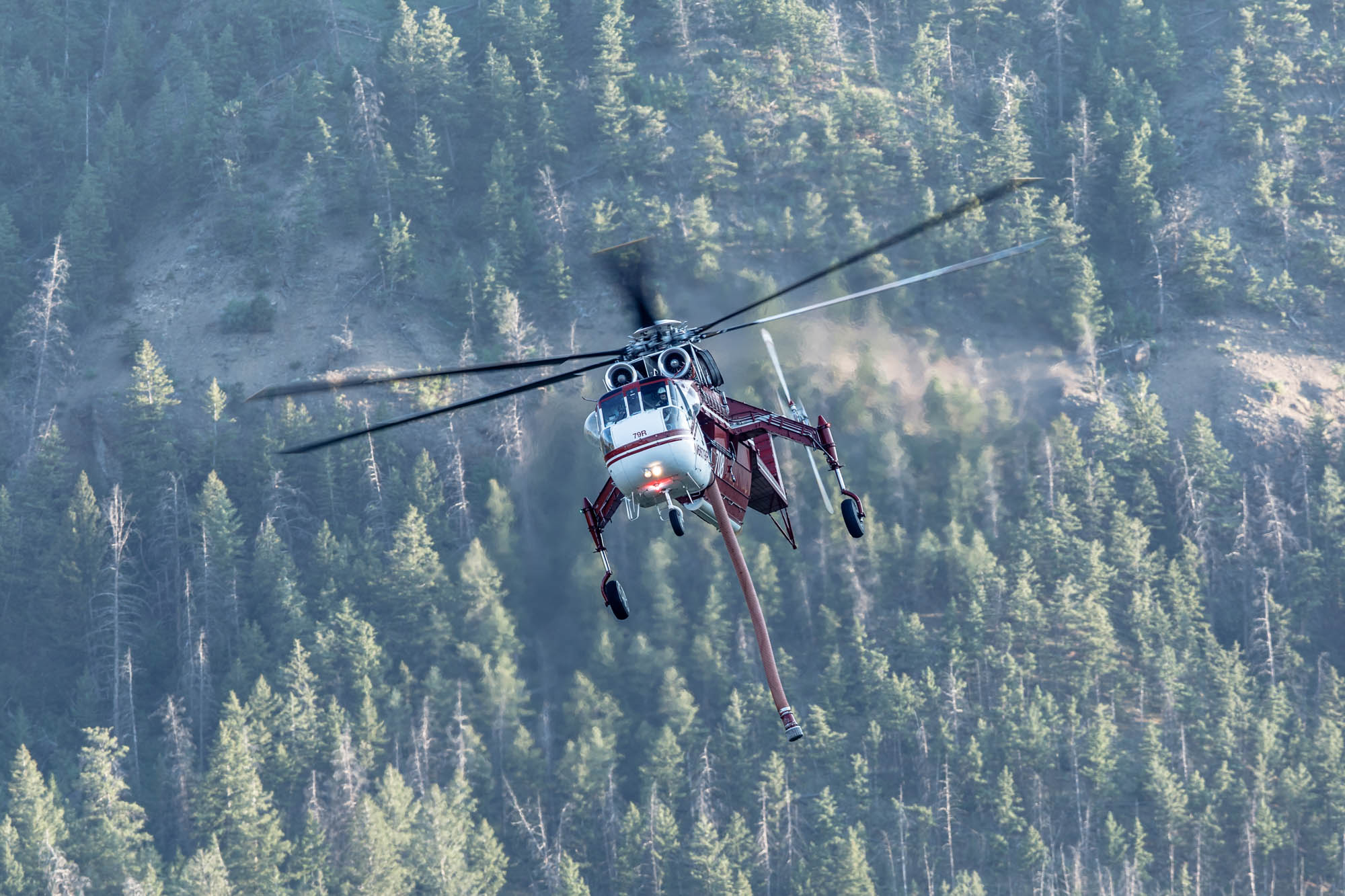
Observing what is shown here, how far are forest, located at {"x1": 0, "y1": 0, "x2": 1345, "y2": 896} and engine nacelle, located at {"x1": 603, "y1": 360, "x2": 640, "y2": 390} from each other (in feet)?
169

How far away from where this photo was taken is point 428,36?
139625mm

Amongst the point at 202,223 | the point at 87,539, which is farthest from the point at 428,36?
the point at 87,539

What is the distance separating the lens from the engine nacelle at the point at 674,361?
37.5m

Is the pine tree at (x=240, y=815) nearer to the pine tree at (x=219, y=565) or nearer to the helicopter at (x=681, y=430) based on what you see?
the pine tree at (x=219, y=565)

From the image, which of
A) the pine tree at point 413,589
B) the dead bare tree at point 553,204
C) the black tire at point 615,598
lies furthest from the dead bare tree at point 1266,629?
the black tire at point 615,598

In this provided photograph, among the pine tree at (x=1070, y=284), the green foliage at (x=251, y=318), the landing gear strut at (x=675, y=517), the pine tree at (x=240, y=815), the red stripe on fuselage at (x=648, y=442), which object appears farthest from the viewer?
the green foliage at (x=251, y=318)

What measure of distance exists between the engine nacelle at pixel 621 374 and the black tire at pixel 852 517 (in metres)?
4.58

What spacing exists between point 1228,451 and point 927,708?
84.4 feet

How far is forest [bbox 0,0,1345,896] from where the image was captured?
326ft

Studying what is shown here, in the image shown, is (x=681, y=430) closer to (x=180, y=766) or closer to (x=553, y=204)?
(x=180, y=766)

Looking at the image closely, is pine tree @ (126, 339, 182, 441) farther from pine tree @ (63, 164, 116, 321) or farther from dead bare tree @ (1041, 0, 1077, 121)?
dead bare tree @ (1041, 0, 1077, 121)

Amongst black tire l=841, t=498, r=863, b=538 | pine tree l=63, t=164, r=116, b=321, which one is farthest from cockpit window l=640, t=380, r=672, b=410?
pine tree l=63, t=164, r=116, b=321

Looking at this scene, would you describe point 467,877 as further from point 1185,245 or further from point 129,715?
point 1185,245

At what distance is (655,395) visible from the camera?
119 ft
